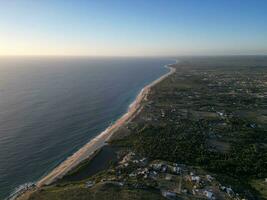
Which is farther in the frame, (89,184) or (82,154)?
(82,154)

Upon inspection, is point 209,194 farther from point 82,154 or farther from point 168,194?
point 82,154

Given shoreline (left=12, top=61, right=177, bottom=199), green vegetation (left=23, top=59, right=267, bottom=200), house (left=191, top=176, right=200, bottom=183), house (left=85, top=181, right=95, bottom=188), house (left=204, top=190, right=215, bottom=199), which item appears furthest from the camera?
shoreline (left=12, top=61, right=177, bottom=199)

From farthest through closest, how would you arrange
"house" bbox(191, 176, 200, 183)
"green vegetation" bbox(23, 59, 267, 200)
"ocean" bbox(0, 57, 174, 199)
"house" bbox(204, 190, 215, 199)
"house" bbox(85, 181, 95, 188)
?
1. "ocean" bbox(0, 57, 174, 199)
2. "house" bbox(191, 176, 200, 183)
3. "house" bbox(85, 181, 95, 188)
4. "green vegetation" bbox(23, 59, 267, 200)
5. "house" bbox(204, 190, 215, 199)

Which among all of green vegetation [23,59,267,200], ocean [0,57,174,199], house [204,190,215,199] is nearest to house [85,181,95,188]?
green vegetation [23,59,267,200]

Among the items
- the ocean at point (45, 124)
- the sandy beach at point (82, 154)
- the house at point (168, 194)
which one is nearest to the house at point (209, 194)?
the house at point (168, 194)

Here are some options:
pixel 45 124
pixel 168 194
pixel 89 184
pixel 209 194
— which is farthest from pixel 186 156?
pixel 45 124

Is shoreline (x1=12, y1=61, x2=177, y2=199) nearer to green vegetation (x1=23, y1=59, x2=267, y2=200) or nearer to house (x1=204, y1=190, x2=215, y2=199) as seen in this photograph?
green vegetation (x1=23, y1=59, x2=267, y2=200)

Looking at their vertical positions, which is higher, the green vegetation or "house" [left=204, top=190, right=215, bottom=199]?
"house" [left=204, top=190, right=215, bottom=199]

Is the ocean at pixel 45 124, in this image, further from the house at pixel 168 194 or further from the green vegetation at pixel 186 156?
the house at pixel 168 194

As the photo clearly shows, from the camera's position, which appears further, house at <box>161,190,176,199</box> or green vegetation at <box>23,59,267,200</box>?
green vegetation at <box>23,59,267,200</box>

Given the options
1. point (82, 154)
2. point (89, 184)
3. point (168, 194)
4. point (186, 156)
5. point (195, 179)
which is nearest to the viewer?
point (168, 194)


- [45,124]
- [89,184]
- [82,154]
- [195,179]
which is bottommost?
[82,154]

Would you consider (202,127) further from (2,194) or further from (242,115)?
(2,194)
